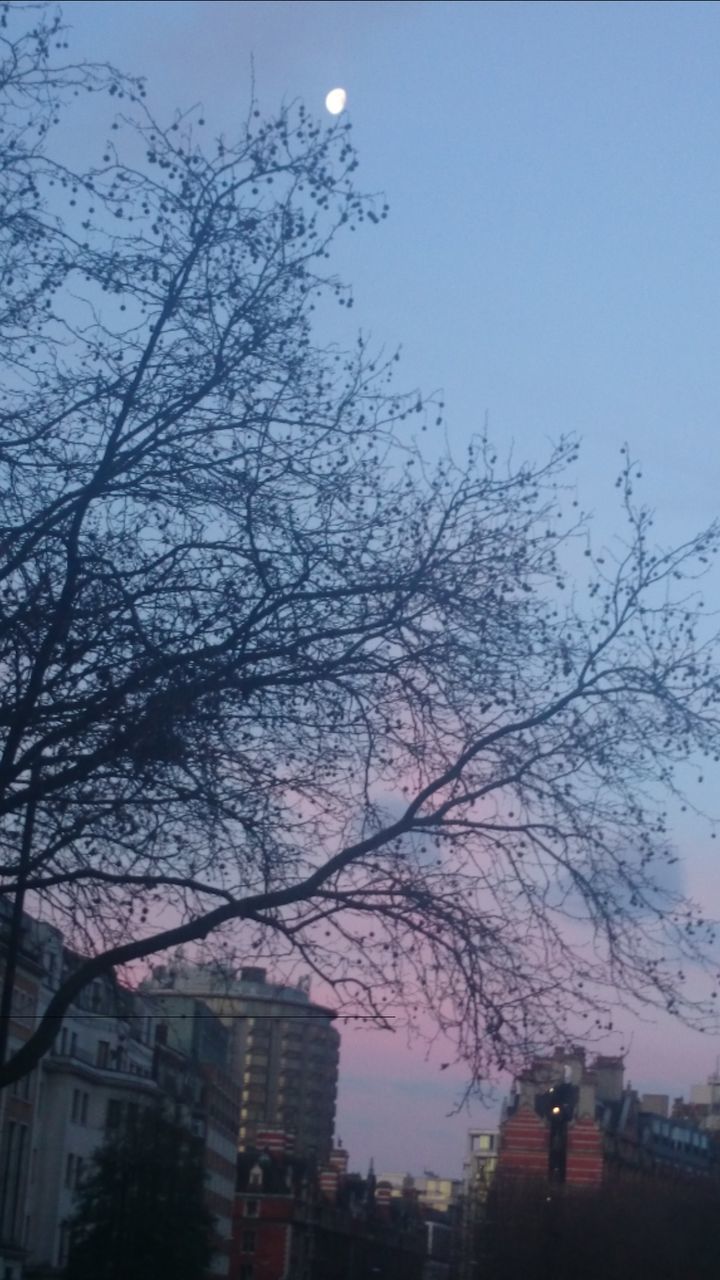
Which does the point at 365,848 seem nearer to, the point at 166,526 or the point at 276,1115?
the point at 166,526

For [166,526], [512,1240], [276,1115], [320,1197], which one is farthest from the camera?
[276,1115]

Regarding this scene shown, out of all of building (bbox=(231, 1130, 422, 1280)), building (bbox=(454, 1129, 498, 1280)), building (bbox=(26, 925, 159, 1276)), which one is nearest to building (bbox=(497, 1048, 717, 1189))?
building (bbox=(454, 1129, 498, 1280))

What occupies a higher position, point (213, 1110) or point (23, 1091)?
point (213, 1110)

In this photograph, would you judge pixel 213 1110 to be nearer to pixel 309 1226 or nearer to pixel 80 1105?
pixel 80 1105

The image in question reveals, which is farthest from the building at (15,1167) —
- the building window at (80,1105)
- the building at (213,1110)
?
the building window at (80,1105)

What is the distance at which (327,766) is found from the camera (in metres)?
11.2

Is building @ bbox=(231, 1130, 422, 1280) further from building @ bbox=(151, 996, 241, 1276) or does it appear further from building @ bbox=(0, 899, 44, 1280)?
building @ bbox=(0, 899, 44, 1280)

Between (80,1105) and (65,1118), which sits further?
(80,1105)

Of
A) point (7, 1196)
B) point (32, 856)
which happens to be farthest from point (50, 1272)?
point (32, 856)

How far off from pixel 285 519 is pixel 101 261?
2.08 meters

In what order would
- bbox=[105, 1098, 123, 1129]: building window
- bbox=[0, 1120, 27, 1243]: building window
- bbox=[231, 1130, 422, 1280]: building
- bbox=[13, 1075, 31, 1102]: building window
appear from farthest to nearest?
bbox=[231, 1130, 422, 1280]: building
bbox=[13, 1075, 31, 1102]: building window
bbox=[0, 1120, 27, 1243]: building window
bbox=[105, 1098, 123, 1129]: building window

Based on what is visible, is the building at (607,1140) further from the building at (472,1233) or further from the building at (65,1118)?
the building at (65,1118)

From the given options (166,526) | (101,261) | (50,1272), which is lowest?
(50,1272)

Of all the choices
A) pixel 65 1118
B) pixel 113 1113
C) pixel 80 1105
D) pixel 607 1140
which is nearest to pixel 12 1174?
pixel 113 1113
